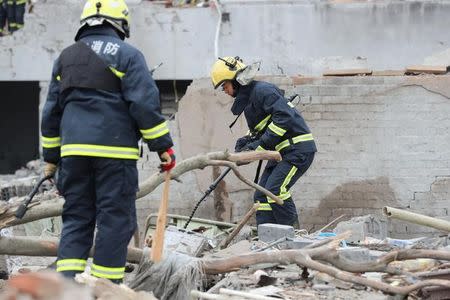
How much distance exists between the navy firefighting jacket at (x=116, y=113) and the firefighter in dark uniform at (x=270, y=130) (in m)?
2.99

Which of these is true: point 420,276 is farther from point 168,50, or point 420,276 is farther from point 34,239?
point 168,50

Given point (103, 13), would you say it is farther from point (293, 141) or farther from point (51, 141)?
point (293, 141)

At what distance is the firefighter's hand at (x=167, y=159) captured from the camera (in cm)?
550

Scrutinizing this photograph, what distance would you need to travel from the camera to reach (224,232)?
845cm

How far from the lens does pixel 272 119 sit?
27.6 feet

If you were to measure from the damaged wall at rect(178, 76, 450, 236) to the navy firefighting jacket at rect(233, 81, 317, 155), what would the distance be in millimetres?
1751

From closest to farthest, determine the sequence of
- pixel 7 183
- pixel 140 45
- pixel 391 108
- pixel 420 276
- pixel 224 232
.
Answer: pixel 420 276
pixel 224 232
pixel 391 108
pixel 7 183
pixel 140 45

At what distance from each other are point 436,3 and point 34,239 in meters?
7.12

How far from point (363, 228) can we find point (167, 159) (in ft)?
11.4

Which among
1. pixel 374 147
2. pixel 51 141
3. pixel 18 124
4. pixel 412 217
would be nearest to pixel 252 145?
pixel 412 217

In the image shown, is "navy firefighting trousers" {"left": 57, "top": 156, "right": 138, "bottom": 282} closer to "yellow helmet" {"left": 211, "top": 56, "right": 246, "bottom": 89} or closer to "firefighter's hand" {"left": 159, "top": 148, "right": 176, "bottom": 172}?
"firefighter's hand" {"left": 159, "top": 148, "right": 176, "bottom": 172}

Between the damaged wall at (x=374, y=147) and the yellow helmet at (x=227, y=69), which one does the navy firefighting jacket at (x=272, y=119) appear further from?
the damaged wall at (x=374, y=147)

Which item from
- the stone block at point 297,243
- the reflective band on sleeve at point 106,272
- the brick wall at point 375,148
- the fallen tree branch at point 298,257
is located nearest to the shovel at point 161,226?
the fallen tree branch at point 298,257

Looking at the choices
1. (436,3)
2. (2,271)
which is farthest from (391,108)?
(2,271)
